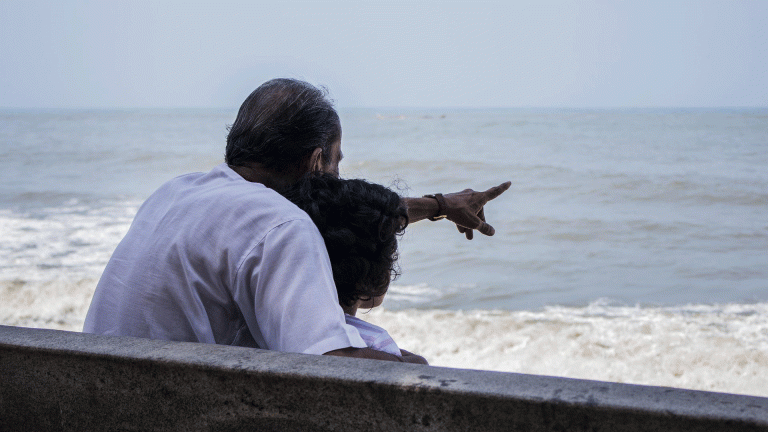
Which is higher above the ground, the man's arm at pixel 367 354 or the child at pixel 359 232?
the child at pixel 359 232

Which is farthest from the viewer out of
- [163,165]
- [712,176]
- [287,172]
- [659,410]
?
[163,165]

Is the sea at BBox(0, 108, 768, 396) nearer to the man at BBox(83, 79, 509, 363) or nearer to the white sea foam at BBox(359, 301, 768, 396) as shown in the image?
the white sea foam at BBox(359, 301, 768, 396)

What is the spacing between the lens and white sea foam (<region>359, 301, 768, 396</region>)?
4.41m

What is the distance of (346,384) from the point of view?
1.18 m

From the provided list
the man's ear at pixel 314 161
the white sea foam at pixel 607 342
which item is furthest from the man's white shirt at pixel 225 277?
the white sea foam at pixel 607 342

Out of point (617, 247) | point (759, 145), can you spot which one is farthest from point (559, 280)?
point (759, 145)

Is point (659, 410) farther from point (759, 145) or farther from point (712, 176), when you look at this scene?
point (759, 145)

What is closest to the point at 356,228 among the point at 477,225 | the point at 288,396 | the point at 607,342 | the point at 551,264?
the point at 288,396

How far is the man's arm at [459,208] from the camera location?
234cm

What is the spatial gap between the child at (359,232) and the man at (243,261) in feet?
0.35

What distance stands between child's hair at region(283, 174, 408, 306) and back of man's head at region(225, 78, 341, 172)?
0.52 ft

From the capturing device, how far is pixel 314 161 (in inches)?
72.4

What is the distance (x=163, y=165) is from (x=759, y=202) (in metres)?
13.5

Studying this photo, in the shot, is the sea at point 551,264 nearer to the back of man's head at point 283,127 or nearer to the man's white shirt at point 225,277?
the back of man's head at point 283,127
